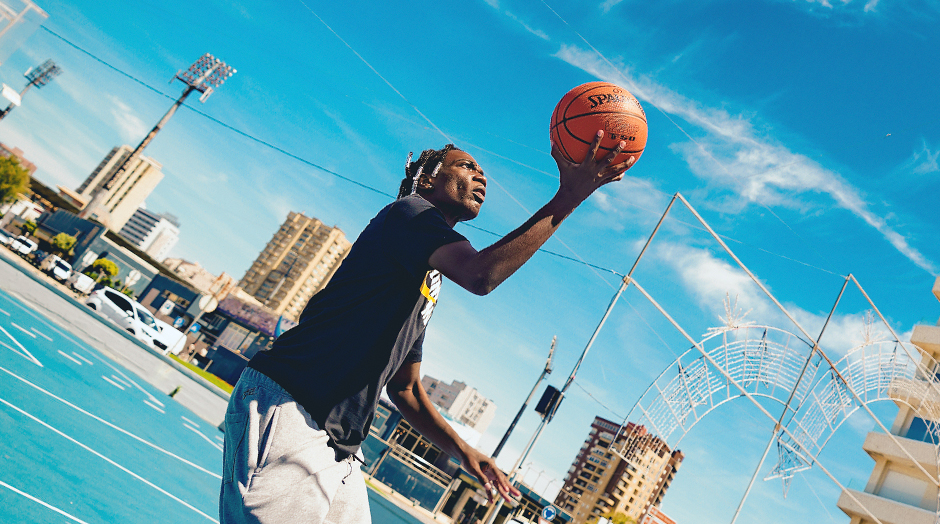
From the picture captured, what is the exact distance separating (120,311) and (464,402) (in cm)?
12684

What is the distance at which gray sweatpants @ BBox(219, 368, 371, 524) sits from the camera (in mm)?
1474

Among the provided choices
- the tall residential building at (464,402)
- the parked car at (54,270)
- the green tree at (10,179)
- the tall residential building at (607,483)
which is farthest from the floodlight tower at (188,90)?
the tall residential building at (464,402)

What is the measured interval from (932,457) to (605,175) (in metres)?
18.9

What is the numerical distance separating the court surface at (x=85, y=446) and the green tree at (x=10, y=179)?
112ft

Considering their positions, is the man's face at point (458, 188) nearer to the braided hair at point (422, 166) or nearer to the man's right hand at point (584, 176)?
the braided hair at point (422, 166)

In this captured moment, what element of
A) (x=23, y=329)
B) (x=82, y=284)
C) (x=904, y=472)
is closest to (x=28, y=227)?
(x=82, y=284)

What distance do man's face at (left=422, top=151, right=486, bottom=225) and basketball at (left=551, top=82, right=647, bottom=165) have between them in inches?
13.3

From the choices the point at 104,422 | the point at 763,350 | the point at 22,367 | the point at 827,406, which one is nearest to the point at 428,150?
the point at 104,422

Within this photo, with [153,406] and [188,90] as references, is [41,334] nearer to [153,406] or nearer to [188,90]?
[153,406]

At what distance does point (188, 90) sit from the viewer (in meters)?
28.7

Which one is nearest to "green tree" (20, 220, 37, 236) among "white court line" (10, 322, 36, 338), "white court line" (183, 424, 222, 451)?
"white court line" (10, 322, 36, 338)

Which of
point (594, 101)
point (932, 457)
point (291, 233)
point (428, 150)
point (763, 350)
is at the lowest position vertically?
point (428, 150)

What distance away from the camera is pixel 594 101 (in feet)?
8.36

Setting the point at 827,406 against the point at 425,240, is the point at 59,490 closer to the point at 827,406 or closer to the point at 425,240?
the point at 425,240
